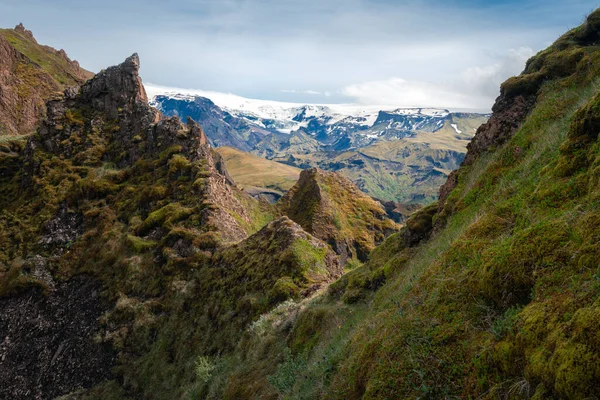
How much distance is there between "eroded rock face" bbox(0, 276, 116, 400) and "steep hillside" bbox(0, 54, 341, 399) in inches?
4.4

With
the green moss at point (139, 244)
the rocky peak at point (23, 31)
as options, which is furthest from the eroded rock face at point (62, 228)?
the rocky peak at point (23, 31)

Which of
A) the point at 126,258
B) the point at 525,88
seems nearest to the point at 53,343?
the point at 126,258

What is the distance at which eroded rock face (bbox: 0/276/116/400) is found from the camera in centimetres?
3153

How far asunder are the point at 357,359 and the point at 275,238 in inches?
918

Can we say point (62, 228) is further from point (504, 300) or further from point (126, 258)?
point (504, 300)

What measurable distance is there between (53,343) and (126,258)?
9.89 meters

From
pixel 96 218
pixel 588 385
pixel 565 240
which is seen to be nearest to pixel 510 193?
pixel 565 240

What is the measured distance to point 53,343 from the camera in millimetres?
33969

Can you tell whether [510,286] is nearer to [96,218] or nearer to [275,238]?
[275,238]

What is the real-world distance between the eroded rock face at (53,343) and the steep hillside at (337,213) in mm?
29926

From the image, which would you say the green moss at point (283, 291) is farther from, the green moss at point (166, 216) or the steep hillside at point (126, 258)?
the green moss at point (166, 216)

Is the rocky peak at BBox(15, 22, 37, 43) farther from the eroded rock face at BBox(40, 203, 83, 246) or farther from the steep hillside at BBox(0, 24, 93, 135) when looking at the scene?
the eroded rock face at BBox(40, 203, 83, 246)

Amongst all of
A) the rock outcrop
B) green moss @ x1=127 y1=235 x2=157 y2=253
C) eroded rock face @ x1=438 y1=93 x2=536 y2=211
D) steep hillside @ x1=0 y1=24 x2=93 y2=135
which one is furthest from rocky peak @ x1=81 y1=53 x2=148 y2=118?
the rock outcrop

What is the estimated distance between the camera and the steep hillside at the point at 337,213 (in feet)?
180
